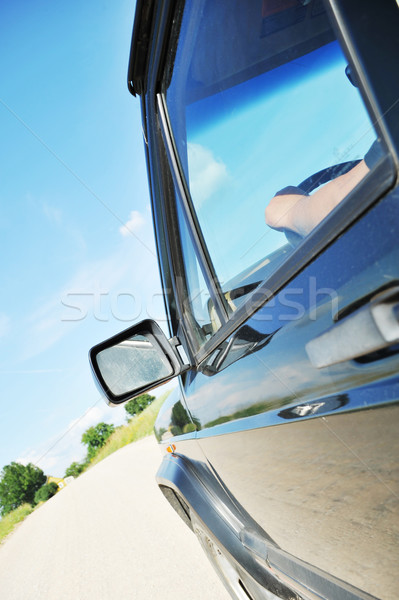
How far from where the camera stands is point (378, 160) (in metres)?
0.72

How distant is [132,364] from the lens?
6.39ft

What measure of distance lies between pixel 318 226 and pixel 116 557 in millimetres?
5889

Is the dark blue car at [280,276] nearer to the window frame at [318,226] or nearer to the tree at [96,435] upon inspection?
the window frame at [318,226]

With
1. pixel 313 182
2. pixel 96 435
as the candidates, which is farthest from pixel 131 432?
pixel 96 435

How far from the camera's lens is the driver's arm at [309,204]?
35.6 inches

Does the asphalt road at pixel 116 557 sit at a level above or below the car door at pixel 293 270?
below

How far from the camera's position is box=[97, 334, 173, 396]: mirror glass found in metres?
1.83

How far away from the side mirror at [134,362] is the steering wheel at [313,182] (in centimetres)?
80

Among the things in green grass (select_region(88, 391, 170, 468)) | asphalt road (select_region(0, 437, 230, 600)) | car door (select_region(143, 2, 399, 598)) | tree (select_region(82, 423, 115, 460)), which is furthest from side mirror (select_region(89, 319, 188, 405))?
tree (select_region(82, 423, 115, 460))

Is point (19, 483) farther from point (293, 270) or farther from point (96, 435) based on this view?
point (293, 270)

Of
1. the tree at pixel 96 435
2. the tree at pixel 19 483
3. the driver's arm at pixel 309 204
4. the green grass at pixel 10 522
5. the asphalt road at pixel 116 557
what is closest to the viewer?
the driver's arm at pixel 309 204

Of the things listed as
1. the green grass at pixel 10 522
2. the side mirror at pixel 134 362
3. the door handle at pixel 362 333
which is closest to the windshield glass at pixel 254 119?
the door handle at pixel 362 333

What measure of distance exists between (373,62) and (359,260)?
33 cm

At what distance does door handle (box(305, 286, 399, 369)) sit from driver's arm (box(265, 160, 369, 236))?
0.82 feet
